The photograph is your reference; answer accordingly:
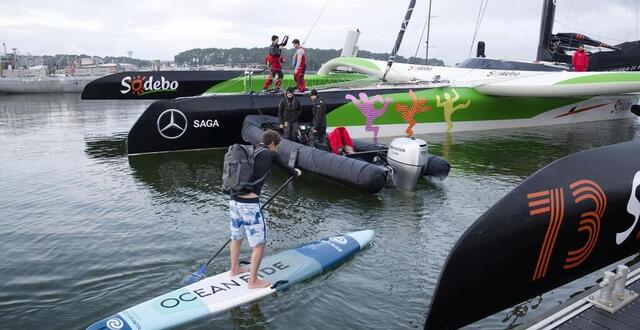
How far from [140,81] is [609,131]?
14.2 m

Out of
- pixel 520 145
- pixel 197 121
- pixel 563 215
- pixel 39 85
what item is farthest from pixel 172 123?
pixel 39 85

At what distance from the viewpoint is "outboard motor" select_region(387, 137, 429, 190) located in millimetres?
8086

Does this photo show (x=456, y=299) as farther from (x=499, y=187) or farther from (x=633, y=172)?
(x=499, y=187)

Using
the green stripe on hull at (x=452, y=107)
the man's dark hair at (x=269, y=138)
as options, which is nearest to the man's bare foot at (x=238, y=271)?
the man's dark hair at (x=269, y=138)

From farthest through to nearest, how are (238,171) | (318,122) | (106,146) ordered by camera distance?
(106,146) < (318,122) < (238,171)

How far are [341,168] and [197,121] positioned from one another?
16.6 ft

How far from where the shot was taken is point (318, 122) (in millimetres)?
9656

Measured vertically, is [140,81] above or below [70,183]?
above

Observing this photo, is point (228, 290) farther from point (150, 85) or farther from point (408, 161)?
point (150, 85)

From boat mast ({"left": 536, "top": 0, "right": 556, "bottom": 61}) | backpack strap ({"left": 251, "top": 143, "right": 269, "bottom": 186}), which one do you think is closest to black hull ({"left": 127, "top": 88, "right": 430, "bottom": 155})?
backpack strap ({"left": 251, "top": 143, "right": 269, "bottom": 186})

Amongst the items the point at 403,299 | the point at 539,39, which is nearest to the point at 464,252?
the point at 403,299

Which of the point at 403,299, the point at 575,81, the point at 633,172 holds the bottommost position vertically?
the point at 403,299

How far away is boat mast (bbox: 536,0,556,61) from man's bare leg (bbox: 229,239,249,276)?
1679cm

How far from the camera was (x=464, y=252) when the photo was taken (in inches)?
105
